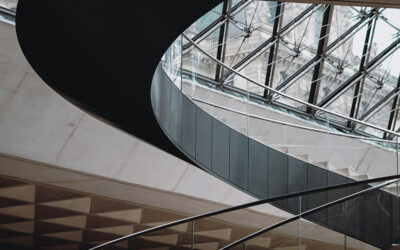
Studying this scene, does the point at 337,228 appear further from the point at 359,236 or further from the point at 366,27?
the point at 366,27

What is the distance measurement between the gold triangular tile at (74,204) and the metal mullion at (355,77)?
13509 millimetres

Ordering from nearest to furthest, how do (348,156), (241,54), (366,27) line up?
(348,156), (241,54), (366,27)

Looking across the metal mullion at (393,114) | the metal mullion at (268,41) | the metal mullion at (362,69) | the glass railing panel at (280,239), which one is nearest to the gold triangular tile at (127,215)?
the metal mullion at (268,41)

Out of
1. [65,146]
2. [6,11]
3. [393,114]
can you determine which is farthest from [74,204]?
[393,114]

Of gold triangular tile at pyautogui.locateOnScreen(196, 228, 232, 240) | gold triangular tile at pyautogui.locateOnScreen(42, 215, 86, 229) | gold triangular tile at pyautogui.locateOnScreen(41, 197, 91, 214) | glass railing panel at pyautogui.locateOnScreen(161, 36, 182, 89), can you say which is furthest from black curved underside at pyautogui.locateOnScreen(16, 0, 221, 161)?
gold triangular tile at pyautogui.locateOnScreen(42, 215, 86, 229)

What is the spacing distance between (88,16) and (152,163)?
1034cm

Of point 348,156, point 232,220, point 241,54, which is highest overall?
point 241,54

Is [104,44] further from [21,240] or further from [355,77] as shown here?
[355,77]

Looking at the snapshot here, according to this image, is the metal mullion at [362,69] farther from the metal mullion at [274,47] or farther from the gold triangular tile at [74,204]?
the gold triangular tile at [74,204]

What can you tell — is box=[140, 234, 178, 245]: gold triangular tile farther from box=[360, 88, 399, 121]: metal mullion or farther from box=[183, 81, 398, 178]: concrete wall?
box=[360, 88, 399, 121]: metal mullion

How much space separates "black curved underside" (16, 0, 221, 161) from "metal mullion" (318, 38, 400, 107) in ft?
60.2

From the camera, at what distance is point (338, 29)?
28.9 m

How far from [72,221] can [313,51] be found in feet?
44.0

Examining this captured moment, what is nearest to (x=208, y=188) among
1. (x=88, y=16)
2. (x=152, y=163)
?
(x=152, y=163)
